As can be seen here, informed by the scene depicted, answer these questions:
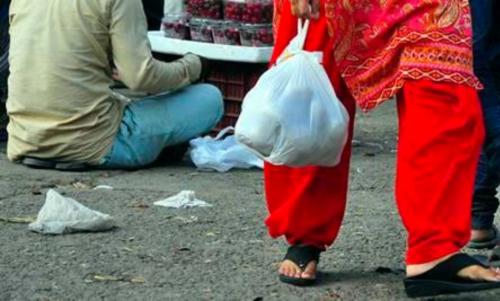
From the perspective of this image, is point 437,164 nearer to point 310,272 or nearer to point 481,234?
point 310,272

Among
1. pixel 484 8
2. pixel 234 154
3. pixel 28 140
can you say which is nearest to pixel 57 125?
pixel 28 140

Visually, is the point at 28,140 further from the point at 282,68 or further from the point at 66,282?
the point at 282,68

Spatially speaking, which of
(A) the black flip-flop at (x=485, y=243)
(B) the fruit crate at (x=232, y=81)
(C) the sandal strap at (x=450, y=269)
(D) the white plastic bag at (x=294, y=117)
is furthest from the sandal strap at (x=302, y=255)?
(B) the fruit crate at (x=232, y=81)

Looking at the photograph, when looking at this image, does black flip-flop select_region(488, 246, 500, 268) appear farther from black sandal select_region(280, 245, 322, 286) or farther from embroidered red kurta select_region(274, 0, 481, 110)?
embroidered red kurta select_region(274, 0, 481, 110)

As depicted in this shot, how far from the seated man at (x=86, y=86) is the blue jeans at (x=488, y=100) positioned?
207cm

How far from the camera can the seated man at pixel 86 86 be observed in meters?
6.52

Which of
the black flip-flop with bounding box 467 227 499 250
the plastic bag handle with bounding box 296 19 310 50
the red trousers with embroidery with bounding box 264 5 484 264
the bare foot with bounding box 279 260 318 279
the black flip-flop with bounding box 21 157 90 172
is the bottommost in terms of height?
the black flip-flop with bounding box 21 157 90 172

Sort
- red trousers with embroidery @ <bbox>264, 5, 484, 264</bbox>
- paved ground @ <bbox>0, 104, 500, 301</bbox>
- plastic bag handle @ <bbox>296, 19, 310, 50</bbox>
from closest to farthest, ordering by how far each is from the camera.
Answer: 1. red trousers with embroidery @ <bbox>264, 5, 484, 264</bbox>
2. plastic bag handle @ <bbox>296, 19, 310, 50</bbox>
3. paved ground @ <bbox>0, 104, 500, 301</bbox>

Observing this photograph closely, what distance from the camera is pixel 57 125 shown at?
261 inches

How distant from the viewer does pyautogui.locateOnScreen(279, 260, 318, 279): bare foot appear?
14.8 feet

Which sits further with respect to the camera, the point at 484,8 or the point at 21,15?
the point at 21,15

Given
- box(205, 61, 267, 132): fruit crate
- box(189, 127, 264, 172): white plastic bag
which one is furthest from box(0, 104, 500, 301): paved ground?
box(205, 61, 267, 132): fruit crate

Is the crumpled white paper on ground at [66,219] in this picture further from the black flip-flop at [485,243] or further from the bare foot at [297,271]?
the black flip-flop at [485,243]

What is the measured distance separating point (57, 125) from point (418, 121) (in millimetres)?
2903
